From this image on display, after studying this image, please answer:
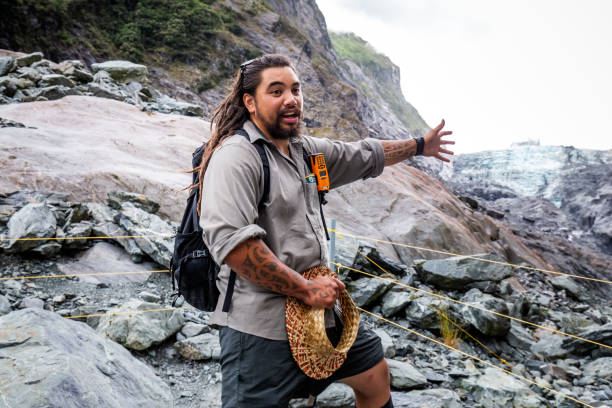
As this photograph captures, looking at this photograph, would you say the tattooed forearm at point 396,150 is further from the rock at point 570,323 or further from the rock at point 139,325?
the rock at point 570,323

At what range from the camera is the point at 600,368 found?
523cm

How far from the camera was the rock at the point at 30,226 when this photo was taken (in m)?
4.99

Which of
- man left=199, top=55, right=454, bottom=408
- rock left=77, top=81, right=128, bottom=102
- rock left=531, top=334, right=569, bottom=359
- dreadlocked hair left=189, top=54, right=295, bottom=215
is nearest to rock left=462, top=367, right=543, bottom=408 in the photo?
rock left=531, top=334, right=569, bottom=359

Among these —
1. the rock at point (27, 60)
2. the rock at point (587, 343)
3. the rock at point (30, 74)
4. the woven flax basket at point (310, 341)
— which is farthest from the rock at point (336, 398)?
the rock at point (27, 60)

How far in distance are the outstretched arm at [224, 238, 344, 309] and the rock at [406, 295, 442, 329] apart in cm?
410

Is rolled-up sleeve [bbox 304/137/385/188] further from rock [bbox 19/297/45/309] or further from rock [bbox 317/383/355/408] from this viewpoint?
rock [bbox 19/297/45/309]

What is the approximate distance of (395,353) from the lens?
483cm

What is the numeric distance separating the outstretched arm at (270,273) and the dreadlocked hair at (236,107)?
1.58ft

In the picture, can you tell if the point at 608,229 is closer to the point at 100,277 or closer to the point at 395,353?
the point at 395,353

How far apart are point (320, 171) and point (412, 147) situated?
1.08 m

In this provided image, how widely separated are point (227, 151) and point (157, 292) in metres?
3.87

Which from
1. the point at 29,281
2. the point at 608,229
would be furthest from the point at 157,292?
the point at 608,229

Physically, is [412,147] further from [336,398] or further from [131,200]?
[131,200]

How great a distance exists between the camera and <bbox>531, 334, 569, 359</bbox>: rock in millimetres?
5672
